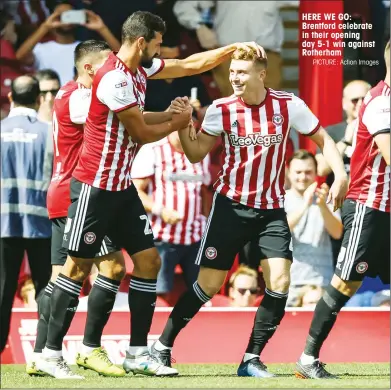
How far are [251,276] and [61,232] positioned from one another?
241 cm

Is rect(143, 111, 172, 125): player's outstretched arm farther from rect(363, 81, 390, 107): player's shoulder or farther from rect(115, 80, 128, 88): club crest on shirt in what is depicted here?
rect(363, 81, 390, 107): player's shoulder

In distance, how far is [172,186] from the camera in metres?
10.5

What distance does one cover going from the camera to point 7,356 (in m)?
10.2

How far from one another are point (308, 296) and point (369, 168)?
2.55 m

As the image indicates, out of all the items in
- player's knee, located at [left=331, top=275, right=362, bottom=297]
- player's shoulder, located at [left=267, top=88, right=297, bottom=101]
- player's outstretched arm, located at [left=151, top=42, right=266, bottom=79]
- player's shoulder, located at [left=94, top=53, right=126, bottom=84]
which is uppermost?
player's outstretched arm, located at [left=151, top=42, right=266, bottom=79]

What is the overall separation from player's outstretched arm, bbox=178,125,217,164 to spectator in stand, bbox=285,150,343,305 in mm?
2171

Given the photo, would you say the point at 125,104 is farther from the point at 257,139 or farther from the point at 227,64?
the point at 227,64

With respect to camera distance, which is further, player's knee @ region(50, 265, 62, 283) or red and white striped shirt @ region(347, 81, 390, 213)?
player's knee @ region(50, 265, 62, 283)

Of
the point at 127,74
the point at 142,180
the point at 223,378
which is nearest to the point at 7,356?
the point at 142,180

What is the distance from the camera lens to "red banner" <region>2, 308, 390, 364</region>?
9828mm

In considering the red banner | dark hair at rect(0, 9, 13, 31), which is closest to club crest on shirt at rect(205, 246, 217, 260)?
the red banner

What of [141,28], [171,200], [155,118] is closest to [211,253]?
[155,118]

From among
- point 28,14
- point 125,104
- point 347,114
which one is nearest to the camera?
point 125,104

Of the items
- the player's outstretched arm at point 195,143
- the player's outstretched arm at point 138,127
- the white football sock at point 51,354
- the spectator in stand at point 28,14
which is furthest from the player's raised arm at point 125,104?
the spectator in stand at point 28,14
